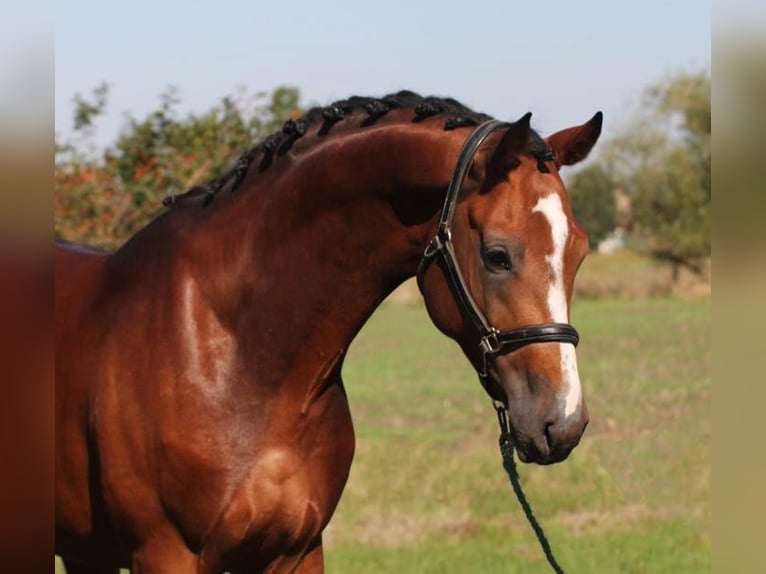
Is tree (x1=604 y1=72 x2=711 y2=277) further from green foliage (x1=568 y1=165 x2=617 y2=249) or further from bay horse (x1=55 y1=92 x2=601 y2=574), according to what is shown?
bay horse (x1=55 y1=92 x2=601 y2=574)

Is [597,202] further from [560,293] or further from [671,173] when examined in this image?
[560,293]

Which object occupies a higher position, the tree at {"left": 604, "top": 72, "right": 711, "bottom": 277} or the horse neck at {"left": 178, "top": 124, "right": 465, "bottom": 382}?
the horse neck at {"left": 178, "top": 124, "right": 465, "bottom": 382}

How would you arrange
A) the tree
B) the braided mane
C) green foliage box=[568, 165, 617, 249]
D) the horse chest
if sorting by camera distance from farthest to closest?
1. green foliage box=[568, 165, 617, 249]
2. the tree
3. the braided mane
4. the horse chest

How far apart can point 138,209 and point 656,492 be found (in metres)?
4.76

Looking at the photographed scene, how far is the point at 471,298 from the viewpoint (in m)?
3.30

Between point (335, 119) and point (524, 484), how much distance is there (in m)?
5.64

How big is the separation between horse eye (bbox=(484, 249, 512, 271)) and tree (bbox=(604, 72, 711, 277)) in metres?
41.4

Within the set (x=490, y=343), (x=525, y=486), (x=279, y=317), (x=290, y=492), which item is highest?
(x=490, y=343)

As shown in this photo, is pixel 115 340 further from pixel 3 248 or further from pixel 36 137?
A: pixel 36 137

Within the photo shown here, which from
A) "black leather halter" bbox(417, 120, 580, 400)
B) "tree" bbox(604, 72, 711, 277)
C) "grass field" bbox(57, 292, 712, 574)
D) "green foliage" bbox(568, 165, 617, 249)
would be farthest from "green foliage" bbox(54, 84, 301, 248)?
"green foliage" bbox(568, 165, 617, 249)

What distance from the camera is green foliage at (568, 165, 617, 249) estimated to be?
56.2 meters

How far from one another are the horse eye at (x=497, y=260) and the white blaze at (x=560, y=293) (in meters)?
0.11

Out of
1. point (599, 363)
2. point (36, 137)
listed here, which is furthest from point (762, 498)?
point (599, 363)

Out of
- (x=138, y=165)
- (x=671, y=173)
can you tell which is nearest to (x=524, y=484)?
(x=138, y=165)
